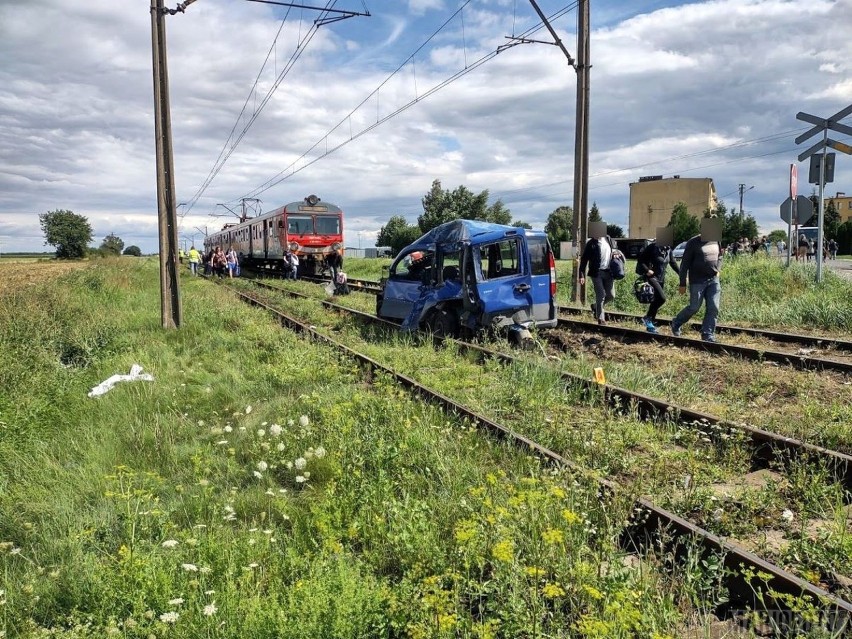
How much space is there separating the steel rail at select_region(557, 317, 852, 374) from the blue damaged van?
142 cm

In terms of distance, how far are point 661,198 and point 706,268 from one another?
9106 centimetres

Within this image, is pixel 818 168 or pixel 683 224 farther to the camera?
pixel 683 224

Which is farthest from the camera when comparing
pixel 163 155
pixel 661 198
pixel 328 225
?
pixel 661 198

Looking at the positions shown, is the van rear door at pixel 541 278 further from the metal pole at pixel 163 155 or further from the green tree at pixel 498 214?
the green tree at pixel 498 214

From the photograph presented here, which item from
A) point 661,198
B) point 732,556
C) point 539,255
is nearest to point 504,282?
point 539,255

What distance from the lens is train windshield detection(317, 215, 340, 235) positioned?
29234mm

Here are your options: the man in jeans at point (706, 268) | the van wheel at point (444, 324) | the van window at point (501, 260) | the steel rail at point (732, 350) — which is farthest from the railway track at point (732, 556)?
the van wheel at point (444, 324)

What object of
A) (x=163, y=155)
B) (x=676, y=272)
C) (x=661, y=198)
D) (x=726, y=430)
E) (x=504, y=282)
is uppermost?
(x=661, y=198)

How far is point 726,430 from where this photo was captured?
4.94 meters

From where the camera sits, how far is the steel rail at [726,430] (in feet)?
13.7

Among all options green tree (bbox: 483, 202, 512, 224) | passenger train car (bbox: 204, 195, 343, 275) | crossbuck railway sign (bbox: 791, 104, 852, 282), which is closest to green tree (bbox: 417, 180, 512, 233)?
green tree (bbox: 483, 202, 512, 224)

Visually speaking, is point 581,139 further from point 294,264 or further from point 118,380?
point 294,264

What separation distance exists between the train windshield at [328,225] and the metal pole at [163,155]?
1660cm

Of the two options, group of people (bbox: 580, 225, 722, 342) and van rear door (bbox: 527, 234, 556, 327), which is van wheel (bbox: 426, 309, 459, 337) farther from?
group of people (bbox: 580, 225, 722, 342)
